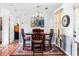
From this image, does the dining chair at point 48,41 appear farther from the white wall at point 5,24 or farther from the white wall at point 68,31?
the white wall at point 5,24

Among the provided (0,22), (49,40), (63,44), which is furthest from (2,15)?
(63,44)

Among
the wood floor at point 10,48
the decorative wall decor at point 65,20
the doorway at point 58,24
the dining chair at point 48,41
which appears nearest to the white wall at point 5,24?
the wood floor at point 10,48

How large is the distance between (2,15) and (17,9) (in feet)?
1.19

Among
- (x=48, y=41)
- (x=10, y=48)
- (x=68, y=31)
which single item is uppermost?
(x=68, y=31)

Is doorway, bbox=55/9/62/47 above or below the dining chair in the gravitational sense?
above

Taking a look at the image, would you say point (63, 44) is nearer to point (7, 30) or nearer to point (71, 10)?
point (71, 10)

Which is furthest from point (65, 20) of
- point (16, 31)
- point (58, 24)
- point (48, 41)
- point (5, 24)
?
point (5, 24)

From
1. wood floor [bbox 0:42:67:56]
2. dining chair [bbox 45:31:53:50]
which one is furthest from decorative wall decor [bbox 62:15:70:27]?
wood floor [bbox 0:42:67:56]

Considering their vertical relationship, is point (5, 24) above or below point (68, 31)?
above

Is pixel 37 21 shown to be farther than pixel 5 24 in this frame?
Yes

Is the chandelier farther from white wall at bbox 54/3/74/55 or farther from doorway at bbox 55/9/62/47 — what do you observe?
white wall at bbox 54/3/74/55

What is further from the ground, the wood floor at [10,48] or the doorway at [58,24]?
the doorway at [58,24]

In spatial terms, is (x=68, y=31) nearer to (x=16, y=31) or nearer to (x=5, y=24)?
(x=16, y=31)

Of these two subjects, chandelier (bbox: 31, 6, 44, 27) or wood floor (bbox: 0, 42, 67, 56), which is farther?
chandelier (bbox: 31, 6, 44, 27)
